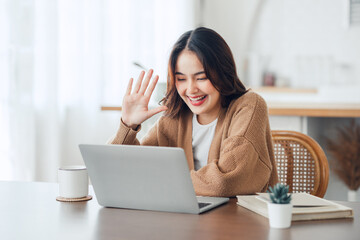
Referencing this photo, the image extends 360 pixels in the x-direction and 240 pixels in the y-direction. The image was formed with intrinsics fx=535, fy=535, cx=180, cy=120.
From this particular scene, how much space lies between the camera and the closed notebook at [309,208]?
1.14 meters

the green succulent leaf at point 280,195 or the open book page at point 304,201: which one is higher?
the green succulent leaf at point 280,195

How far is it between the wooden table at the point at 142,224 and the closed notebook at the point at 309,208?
0.02m

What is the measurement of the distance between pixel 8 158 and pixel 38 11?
32.0 inches

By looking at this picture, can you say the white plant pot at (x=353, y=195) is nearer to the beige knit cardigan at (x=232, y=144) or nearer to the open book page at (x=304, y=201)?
the beige knit cardigan at (x=232, y=144)

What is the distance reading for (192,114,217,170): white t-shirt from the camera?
5.69 feet

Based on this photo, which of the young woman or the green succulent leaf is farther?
the young woman

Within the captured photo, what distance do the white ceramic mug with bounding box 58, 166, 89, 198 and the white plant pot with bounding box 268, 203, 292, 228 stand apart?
54cm

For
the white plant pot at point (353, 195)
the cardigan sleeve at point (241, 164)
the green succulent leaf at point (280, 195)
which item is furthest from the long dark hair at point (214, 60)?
the white plant pot at point (353, 195)

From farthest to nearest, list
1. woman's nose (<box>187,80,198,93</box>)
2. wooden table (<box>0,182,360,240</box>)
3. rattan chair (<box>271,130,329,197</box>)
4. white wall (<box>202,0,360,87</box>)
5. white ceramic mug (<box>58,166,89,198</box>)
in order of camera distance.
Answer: white wall (<box>202,0,360,87</box>) → rattan chair (<box>271,130,329,197</box>) → woman's nose (<box>187,80,198,93</box>) → white ceramic mug (<box>58,166,89,198</box>) → wooden table (<box>0,182,360,240</box>)

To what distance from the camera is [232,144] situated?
1.47 meters

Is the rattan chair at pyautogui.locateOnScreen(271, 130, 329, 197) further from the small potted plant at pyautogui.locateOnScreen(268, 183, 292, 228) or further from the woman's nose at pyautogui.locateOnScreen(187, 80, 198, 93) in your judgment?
the small potted plant at pyautogui.locateOnScreen(268, 183, 292, 228)

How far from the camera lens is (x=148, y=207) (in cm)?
124

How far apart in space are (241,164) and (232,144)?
0.07 meters

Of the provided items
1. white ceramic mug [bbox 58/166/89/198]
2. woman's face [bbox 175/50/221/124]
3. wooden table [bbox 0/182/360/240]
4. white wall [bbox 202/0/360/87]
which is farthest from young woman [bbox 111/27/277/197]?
white wall [bbox 202/0/360/87]
